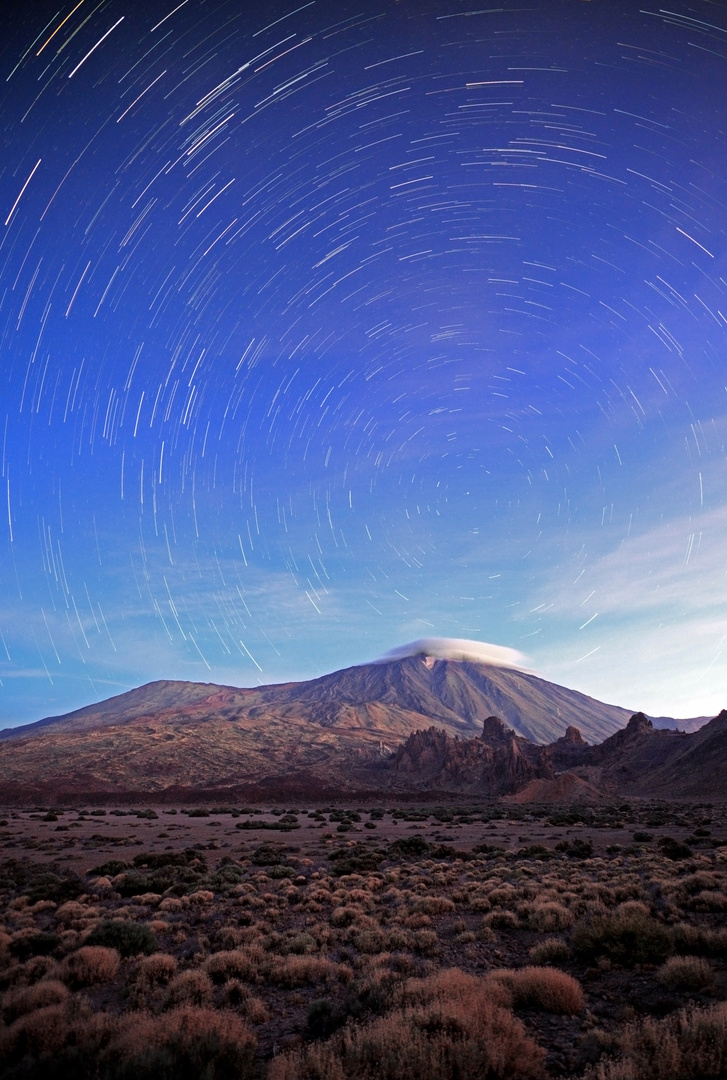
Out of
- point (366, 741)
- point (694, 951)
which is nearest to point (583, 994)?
point (694, 951)

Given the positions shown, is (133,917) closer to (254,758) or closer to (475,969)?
(475,969)

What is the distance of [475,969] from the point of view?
10.5m

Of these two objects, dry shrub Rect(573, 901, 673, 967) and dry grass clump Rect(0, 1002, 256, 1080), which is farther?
dry shrub Rect(573, 901, 673, 967)

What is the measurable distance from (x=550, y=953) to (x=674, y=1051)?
506 cm

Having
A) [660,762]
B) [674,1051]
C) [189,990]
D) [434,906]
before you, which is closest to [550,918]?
[434,906]

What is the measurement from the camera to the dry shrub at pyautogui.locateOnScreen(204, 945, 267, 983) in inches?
413

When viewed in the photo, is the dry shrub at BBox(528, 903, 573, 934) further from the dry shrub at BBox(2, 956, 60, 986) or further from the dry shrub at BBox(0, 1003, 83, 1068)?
the dry shrub at BBox(2, 956, 60, 986)

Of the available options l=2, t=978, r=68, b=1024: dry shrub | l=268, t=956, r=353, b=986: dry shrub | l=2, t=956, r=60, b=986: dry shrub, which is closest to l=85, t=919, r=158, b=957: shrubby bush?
l=2, t=956, r=60, b=986: dry shrub

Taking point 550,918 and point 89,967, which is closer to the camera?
point 89,967

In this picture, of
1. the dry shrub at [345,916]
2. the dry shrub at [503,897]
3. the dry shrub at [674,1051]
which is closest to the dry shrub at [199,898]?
the dry shrub at [345,916]

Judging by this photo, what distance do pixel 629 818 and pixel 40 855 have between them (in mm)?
42672

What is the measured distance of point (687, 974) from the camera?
8664mm

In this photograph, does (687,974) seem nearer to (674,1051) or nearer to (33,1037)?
(674,1051)

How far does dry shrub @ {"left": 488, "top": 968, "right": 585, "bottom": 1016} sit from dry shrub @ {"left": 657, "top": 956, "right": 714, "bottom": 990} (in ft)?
5.20
